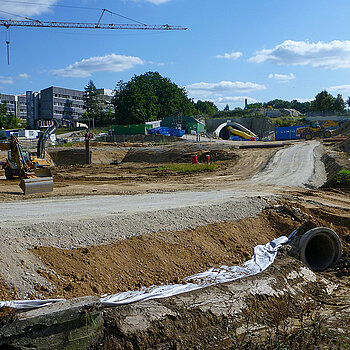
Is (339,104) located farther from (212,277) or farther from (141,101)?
(212,277)

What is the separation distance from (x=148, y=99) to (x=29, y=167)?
77474 millimetres

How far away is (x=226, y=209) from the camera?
40.1 feet

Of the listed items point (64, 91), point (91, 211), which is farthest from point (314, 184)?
point (64, 91)

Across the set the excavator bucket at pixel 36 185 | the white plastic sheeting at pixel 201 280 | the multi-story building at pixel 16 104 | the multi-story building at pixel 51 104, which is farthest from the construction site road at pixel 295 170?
the multi-story building at pixel 16 104

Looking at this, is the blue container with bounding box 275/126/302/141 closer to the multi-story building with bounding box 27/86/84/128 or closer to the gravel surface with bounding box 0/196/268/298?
the gravel surface with bounding box 0/196/268/298

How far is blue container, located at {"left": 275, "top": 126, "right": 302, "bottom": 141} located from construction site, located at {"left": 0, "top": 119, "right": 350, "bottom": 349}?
44.9 m

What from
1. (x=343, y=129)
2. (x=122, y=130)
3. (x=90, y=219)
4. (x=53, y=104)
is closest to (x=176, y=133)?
(x=122, y=130)

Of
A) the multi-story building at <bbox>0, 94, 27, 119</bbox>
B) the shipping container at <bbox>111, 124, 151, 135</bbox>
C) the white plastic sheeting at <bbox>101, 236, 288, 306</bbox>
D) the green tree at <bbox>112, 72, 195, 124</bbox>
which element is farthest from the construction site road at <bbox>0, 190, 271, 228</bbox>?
the multi-story building at <bbox>0, 94, 27, 119</bbox>

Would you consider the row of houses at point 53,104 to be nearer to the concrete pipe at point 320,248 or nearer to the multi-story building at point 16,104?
the multi-story building at point 16,104

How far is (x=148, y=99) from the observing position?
316ft

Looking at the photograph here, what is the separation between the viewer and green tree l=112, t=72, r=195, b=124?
91812 mm

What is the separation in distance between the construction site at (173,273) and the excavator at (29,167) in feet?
5.87

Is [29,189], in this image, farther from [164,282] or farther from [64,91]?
[64,91]

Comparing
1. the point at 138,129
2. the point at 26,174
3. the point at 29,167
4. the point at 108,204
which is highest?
the point at 138,129
